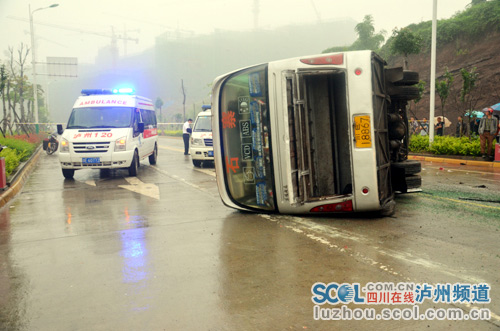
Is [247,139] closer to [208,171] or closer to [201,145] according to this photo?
[208,171]

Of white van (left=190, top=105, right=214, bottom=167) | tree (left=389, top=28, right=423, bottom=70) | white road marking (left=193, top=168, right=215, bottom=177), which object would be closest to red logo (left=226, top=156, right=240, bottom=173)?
white road marking (left=193, top=168, right=215, bottom=177)

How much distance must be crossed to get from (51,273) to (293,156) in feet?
12.2

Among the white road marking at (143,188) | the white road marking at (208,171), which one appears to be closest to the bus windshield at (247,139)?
the white road marking at (143,188)

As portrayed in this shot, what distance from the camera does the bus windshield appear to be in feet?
24.8

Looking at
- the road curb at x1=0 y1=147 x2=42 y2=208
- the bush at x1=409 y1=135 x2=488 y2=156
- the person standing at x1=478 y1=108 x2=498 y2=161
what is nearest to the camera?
the road curb at x1=0 y1=147 x2=42 y2=208

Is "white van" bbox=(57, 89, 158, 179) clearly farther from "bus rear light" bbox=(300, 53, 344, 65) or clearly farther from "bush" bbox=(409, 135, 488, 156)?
"bush" bbox=(409, 135, 488, 156)

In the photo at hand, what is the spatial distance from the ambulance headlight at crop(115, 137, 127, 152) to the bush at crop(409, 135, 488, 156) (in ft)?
39.8

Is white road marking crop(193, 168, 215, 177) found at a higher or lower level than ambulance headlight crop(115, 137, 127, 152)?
lower

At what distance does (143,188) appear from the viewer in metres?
12.0

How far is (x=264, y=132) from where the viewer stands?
7559 mm

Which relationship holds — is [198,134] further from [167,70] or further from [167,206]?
[167,70]

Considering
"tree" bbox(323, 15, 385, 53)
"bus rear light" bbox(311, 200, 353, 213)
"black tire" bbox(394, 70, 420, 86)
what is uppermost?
"tree" bbox(323, 15, 385, 53)

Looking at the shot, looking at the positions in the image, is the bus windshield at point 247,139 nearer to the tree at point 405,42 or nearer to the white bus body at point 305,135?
the white bus body at point 305,135

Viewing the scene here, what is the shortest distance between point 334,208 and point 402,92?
3314 millimetres
